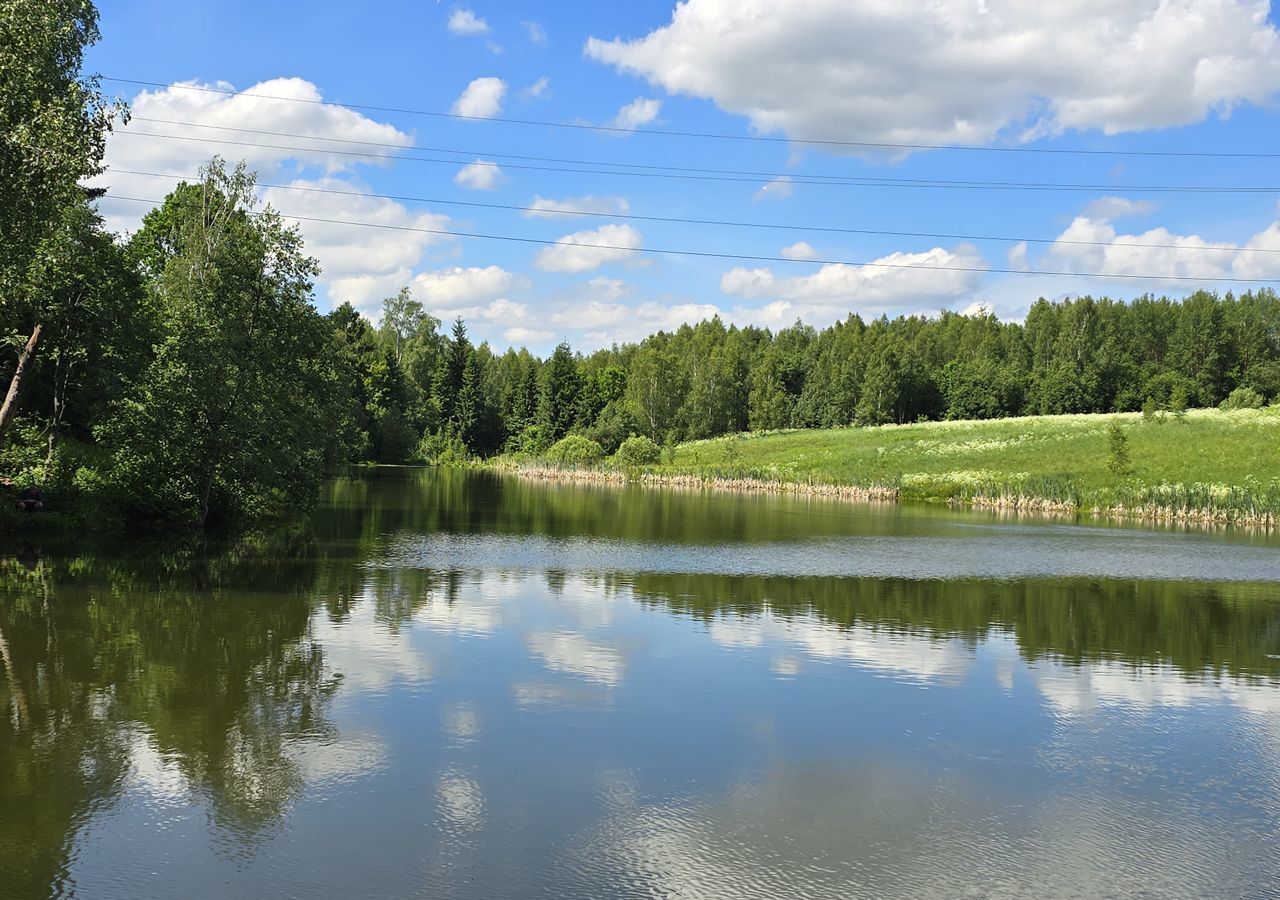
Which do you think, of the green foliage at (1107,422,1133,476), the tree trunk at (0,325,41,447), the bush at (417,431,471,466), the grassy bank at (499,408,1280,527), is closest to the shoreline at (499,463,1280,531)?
the grassy bank at (499,408,1280,527)

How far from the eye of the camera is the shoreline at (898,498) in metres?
51.1

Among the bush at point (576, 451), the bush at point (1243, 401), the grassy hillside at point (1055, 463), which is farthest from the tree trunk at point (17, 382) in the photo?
the bush at point (1243, 401)

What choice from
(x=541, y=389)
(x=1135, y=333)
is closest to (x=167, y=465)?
(x=541, y=389)

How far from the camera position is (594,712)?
13.6m

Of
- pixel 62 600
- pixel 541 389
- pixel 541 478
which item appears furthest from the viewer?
pixel 541 389

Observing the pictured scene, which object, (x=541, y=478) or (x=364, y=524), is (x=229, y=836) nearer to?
(x=364, y=524)

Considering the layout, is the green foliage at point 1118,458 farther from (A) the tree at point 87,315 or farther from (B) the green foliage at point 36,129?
(B) the green foliage at point 36,129

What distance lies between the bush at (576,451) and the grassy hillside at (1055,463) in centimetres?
768

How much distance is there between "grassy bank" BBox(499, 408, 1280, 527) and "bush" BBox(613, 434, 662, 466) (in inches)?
113

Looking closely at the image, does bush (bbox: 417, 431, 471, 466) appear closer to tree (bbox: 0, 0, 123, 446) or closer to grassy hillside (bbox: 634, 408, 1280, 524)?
grassy hillside (bbox: 634, 408, 1280, 524)

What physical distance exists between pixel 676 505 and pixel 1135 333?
104 metres

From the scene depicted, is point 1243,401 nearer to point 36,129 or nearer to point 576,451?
point 576,451

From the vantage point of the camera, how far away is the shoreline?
5109cm

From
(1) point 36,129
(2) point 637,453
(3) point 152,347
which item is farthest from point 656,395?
(1) point 36,129
